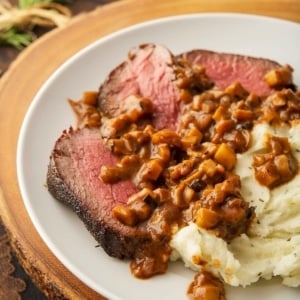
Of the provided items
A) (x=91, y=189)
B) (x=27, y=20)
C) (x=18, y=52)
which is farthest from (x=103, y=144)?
(x=27, y=20)

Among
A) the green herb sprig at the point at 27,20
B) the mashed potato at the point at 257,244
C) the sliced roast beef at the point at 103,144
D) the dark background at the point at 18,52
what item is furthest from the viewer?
the green herb sprig at the point at 27,20

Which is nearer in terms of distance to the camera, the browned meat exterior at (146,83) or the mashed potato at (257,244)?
the mashed potato at (257,244)

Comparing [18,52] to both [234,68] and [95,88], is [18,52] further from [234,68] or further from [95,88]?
[234,68]

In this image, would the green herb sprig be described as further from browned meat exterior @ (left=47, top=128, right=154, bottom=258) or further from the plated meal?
browned meat exterior @ (left=47, top=128, right=154, bottom=258)

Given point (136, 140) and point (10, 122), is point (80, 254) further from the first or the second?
point (10, 122)

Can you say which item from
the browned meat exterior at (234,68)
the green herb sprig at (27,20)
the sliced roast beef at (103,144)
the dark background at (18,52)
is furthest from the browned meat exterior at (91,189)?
the green herb sprig at (27,20)

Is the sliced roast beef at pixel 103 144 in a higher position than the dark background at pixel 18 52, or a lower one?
higher

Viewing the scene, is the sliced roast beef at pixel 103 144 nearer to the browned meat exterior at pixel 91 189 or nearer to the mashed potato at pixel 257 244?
the browned meat exterior at pixel 91 189

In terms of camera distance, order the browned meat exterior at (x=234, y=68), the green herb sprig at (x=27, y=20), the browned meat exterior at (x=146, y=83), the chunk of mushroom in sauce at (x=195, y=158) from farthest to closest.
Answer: the green herb sprig at (x=27, y=20) → the browned meat exterior at (x=234, y=68) → the browned meat exterior at (x=146, y=83) → the chunk of mushroom in sauce at (x=195, y=158)
